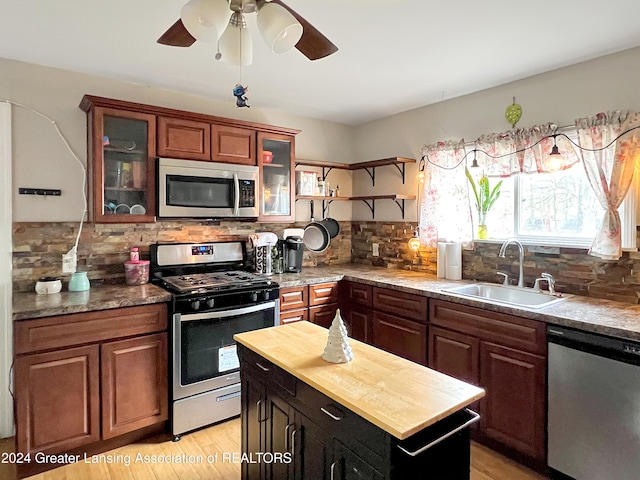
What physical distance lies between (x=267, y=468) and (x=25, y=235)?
83.1 inches

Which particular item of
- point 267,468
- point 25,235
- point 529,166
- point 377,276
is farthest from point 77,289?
point 529,166

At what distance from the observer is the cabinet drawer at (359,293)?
307 cm

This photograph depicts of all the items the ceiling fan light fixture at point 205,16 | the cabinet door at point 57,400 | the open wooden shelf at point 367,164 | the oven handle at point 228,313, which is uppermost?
the ceiling fan light fixture at point 205,16

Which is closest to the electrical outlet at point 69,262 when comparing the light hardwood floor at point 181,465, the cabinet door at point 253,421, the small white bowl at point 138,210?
the small white bowl at point 138,210

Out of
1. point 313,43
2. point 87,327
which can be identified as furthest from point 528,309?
point 87,327

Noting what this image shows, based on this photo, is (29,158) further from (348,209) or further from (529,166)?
(529,166)

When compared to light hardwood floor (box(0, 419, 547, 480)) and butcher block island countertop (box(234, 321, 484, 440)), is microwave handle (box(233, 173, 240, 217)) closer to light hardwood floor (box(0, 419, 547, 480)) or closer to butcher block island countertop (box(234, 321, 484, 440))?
butcher block island countertop (box(234, 321, 484, 440))

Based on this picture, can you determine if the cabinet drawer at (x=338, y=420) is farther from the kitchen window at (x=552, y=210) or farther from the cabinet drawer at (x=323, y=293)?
the kitchen window at (x=552, y=210)

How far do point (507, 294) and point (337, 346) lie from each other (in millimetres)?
1767

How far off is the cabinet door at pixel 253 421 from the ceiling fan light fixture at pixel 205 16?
4.42 feet

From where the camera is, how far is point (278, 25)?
1.29 metres

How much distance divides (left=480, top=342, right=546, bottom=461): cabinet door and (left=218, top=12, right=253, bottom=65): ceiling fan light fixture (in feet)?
6.68

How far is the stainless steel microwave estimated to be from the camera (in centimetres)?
268

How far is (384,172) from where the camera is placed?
12.3ft
